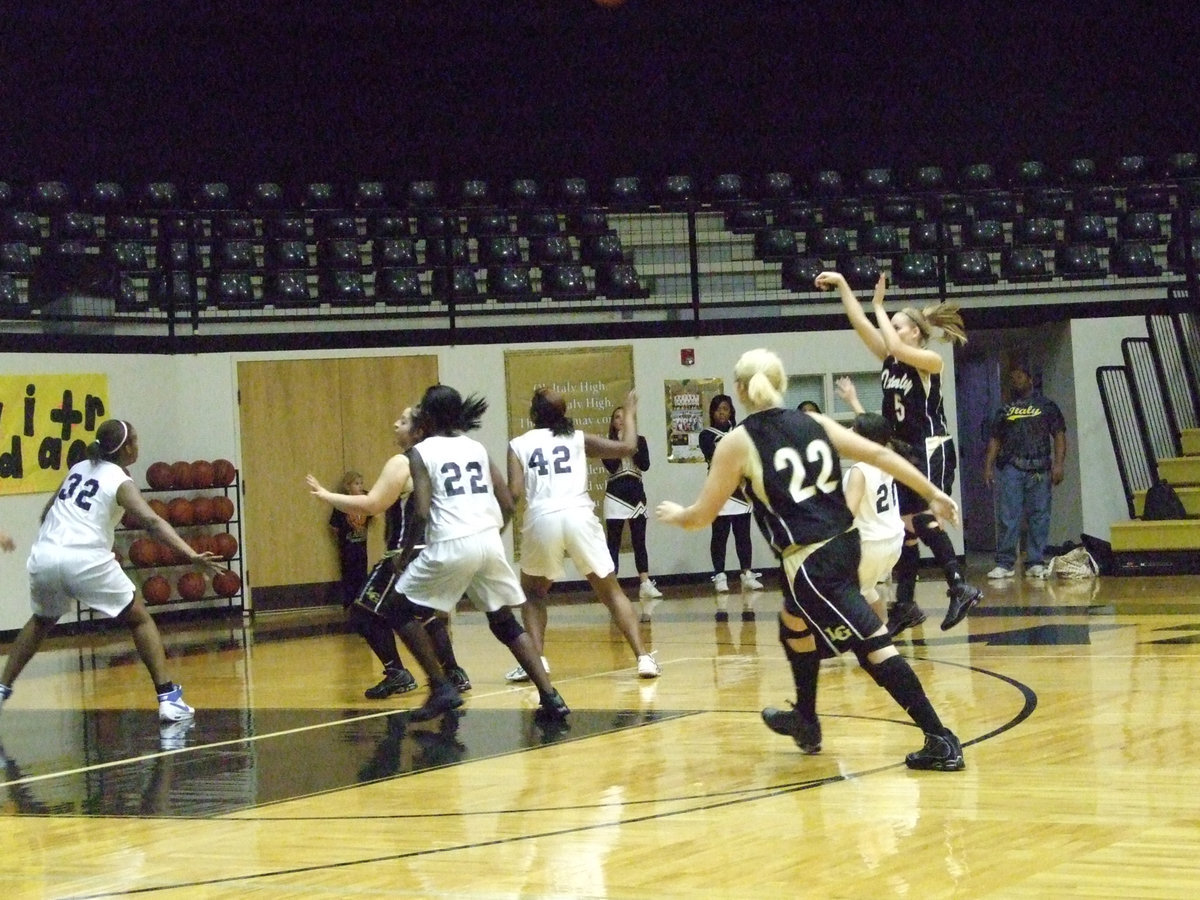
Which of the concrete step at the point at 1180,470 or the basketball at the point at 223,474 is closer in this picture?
the concrete step at the point at 1180,470

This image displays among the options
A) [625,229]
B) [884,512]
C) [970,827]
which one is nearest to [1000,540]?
[625,229]

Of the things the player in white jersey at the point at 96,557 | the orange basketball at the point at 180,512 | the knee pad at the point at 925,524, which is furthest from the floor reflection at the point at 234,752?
the orange basketball at the point at 180,512

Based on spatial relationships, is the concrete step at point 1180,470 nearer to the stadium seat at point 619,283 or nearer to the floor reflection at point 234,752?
the stadium seat at point 619,283

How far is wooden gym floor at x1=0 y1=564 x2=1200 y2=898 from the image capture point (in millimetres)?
4750

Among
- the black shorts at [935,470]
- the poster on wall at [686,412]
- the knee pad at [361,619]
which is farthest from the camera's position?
the poster on wall at [686,412]

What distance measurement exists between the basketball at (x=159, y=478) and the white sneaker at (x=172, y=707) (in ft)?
24.4

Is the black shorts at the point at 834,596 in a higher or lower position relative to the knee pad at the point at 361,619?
higher

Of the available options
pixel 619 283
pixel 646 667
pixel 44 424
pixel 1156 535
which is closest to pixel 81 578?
pixel 646 667

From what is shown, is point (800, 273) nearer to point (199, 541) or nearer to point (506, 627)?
point (199, 541)

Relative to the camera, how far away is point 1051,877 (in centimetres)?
442

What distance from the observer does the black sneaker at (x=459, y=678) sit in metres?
8.81

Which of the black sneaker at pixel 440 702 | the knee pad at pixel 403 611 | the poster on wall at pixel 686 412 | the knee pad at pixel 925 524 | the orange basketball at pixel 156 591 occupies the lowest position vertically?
the black sneaker at pixel 440 702

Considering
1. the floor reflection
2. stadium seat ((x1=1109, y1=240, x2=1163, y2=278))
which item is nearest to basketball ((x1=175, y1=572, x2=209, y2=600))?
the floor reflection

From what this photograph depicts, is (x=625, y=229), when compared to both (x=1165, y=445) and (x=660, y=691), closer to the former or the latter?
(x=1165, y=445)
